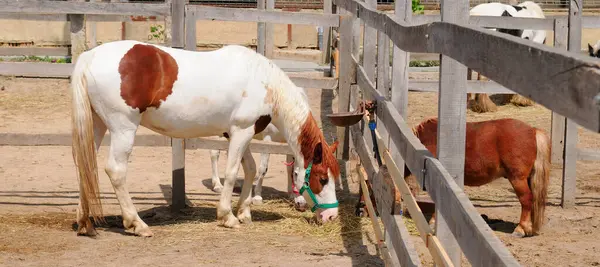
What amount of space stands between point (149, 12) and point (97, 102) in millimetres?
1358

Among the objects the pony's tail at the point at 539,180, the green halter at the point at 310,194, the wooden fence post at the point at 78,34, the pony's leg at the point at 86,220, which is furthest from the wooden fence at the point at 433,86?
the wooden fence post at the point at 78,34

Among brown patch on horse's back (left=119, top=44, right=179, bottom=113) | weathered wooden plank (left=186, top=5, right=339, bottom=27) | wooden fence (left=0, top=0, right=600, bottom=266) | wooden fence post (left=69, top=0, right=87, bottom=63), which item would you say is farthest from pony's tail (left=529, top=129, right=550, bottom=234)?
wooden fence post (left=69, top=0, right=87, bottom=63)

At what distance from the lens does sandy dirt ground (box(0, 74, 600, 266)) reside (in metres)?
5.57

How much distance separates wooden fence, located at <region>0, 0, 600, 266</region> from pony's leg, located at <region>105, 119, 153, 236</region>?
991 mm

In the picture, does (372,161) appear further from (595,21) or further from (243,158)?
(595,21)

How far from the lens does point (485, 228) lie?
2.20 m

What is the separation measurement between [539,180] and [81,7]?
13.1 ft

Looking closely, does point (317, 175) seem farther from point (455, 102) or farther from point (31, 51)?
point (31, 51)

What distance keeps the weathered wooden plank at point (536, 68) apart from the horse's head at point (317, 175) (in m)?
3.80

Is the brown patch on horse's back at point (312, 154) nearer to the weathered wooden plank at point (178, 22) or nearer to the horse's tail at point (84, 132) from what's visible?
the weathered wooden plank at point (178, 22)

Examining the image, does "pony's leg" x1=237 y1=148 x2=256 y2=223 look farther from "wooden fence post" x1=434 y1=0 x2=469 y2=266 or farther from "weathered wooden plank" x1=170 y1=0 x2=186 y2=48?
"wooden fence post" x1=434 y1=0 x2=469 y2=266

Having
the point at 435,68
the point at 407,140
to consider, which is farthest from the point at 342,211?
the point at 435,68

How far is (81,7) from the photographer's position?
23.1 ft

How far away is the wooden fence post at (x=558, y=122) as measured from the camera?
7367 mm
